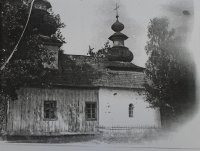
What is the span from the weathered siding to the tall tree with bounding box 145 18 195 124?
223 centimetres

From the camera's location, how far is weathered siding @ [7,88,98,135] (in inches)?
247

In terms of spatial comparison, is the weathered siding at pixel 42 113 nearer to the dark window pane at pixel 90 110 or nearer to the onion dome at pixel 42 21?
the dark window pane at pixel 90 110

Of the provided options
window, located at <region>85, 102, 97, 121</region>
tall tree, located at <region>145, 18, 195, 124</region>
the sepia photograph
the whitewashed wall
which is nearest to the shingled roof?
the whitewashed wall

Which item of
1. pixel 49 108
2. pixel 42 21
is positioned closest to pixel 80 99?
pixel 49 108

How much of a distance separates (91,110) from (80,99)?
40cm

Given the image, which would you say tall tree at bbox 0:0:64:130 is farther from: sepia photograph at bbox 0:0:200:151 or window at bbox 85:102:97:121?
window at bbox 85:102:97:121

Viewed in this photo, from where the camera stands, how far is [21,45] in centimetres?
491

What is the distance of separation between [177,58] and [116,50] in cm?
409

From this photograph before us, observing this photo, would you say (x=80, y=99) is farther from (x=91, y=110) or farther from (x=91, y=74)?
(x=91, y=74)

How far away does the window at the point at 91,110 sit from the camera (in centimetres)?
727

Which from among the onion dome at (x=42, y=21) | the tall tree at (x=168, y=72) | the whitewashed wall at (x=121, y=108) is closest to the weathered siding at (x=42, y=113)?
the whitewashed wall at (x=121, y=108)

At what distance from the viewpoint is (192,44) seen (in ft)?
12.8

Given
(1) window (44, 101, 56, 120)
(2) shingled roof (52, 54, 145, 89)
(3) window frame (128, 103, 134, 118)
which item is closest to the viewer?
(3) window frame (128, 103, 134, 118)

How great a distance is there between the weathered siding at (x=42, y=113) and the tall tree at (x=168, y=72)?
2233 millimetres
